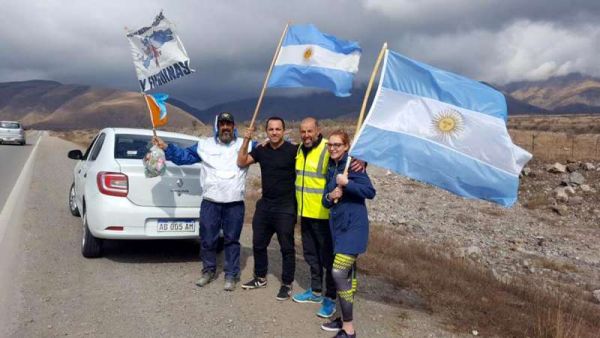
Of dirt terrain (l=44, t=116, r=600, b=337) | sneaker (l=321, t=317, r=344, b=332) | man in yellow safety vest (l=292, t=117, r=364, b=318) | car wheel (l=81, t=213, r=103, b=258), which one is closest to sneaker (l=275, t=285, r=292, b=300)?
man in yellow safety vest (l=292, t=117, r=364, b=318)

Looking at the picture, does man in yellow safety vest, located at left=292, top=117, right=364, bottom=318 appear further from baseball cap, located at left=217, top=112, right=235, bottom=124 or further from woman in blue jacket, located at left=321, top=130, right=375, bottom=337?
baseball cap, located at left=217, top=112, right=235, bottom=124

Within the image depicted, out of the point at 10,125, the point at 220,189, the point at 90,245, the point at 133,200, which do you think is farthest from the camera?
the point at 10,125

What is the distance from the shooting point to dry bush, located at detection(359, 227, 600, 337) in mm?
4918

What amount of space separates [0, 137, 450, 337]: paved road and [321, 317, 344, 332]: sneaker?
0.08m

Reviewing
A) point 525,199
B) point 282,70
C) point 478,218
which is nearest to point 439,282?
point 282,70

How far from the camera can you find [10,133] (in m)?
33.4

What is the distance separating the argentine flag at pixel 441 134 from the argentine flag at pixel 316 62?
81 centimetres

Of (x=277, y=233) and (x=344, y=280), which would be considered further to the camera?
(x=277, y=233)

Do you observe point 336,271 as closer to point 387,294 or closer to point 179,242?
point 387,294

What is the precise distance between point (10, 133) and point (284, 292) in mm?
34171

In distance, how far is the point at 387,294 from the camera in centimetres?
593

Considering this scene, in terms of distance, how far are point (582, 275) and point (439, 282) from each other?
16.9ft

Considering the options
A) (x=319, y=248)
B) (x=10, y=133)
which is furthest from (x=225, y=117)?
(x=10, y=133)

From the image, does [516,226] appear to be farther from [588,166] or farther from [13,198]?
[13,198]
